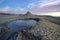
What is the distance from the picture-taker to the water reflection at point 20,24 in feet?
13.5

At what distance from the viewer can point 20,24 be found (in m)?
4.15

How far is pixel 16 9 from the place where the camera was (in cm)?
425

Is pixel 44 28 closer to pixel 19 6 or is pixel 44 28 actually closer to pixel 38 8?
pixel 38 8

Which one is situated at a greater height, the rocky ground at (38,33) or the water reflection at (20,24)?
the water reflection at (20,24)

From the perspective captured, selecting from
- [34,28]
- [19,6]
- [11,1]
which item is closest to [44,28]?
[34,28]

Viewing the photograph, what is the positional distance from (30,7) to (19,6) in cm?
36

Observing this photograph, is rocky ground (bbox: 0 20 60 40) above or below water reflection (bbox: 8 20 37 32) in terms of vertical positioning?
below

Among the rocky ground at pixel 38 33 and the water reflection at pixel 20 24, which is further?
the water reflection at pixel 20 24

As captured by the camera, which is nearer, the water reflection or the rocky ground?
the rocky ground

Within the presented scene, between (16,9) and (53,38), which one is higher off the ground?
(16,9)

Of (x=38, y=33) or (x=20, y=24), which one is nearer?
(x=38, y=33)

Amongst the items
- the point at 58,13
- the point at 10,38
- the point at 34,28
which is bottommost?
the point at 10,38

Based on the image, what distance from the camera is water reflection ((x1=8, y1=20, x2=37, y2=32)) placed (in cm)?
411

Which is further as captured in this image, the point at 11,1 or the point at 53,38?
the point at 11,1
